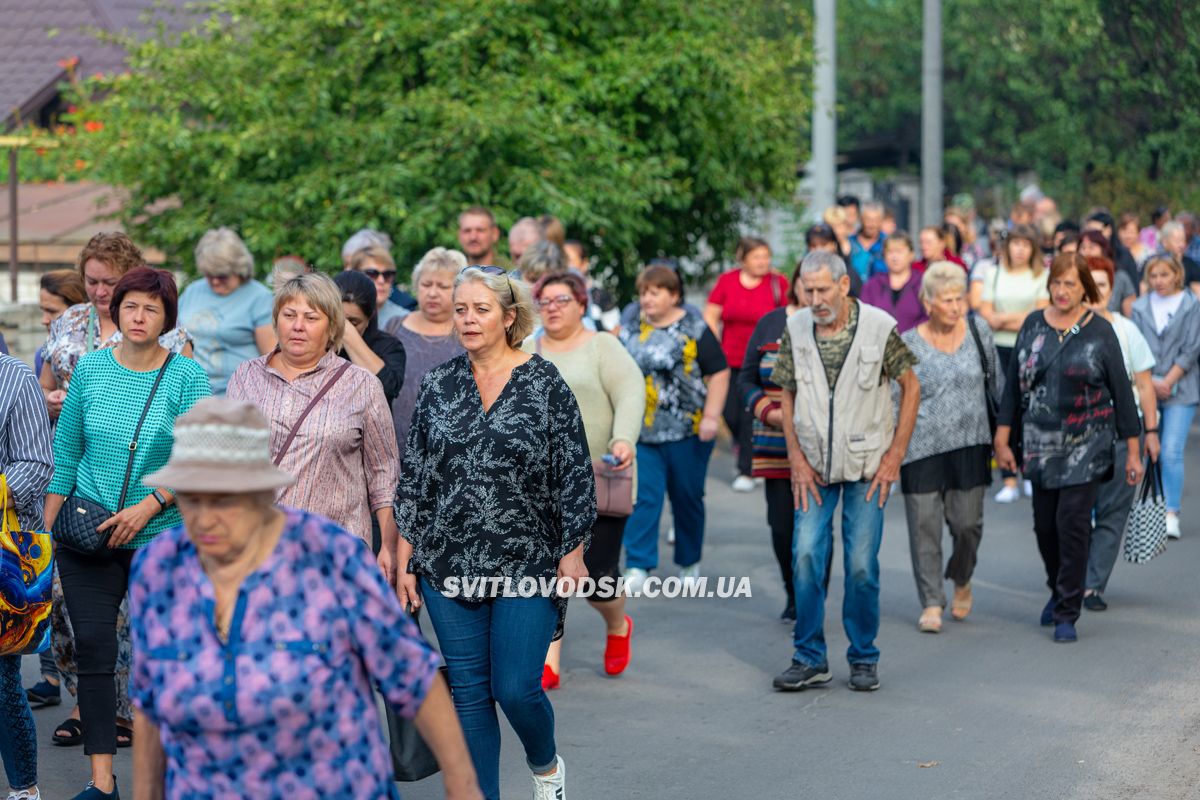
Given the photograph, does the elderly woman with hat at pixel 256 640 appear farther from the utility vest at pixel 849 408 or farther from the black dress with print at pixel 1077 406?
the black dress with print at pixel 1077 406

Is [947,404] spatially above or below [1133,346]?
below

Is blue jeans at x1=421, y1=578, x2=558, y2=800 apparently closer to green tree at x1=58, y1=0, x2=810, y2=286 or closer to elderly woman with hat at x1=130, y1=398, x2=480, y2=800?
elderly woman with hat at x1=130, y1=398, x2=480, y2=800

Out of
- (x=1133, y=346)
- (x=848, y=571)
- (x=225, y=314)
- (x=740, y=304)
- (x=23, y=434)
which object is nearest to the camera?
(x=23, y=434)

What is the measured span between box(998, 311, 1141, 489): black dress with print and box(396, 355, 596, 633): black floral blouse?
3.67 metres

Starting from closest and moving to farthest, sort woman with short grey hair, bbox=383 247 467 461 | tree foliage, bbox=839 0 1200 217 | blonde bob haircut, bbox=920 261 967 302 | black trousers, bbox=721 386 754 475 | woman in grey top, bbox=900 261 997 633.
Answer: woman with short grey hair, bbox=383 247 467 461 → blonde bob haircut, bbox=920 261 967 302 → woman in grey top, bbox=900 261 997 633 → black trousers, bbox=721 386 754 475 → tree foliage, bbox=839 0 1200 217

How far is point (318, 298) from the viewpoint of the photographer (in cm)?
591

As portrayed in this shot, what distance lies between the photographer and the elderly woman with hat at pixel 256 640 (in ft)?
11.6

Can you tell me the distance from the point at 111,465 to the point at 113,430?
0.39 ft

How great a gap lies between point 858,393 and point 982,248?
45.8 feet

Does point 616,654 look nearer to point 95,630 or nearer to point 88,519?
point 95,630

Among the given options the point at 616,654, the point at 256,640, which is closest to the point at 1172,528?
the point at 616,654

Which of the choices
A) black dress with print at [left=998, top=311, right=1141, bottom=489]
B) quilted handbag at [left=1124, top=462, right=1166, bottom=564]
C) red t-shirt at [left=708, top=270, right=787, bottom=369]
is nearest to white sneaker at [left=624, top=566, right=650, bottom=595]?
black dress with print at [left=998, top=311, right=1141, bottom=489]

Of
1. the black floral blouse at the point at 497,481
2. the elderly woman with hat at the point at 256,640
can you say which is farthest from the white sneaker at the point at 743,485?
the elderly woman with hat at the point at 256,640

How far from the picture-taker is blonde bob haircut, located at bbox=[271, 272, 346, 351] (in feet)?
19.4
